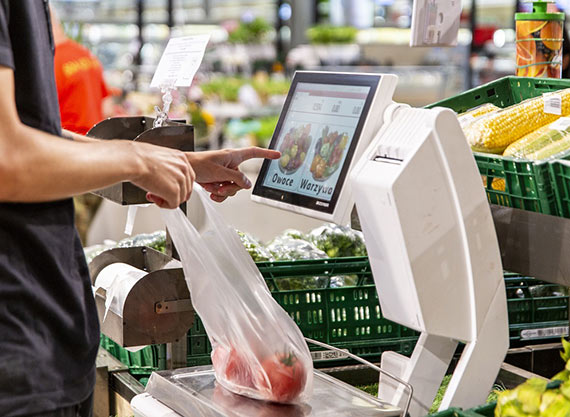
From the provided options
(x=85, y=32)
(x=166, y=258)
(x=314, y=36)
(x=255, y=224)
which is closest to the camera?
(x=166, y=258)

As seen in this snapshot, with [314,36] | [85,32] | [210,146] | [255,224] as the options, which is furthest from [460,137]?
[85,32]

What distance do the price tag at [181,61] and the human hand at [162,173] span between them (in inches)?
19.6

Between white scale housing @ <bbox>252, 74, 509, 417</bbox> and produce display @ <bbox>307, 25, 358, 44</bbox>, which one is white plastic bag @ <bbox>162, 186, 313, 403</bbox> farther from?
produce display @ <bbox>307, 25, 358, 44</bbox>

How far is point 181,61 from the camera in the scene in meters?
1.97

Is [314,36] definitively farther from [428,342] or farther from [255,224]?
[428,342]

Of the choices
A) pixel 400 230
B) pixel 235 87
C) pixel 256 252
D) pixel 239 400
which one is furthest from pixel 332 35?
pixel 400 230

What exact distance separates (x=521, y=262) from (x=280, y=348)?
1.63ft

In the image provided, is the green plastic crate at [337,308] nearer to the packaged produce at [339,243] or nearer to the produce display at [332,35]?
the packaged produce at [339,243]

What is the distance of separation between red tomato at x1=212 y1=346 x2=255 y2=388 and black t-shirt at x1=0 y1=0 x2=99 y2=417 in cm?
31

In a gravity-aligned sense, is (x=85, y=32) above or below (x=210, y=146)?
above

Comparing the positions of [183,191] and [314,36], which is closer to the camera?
[183,191]

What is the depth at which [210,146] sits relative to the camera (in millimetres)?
7410

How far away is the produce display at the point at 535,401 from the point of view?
1.32 metres

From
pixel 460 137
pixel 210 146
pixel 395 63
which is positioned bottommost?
pixel 210 146
